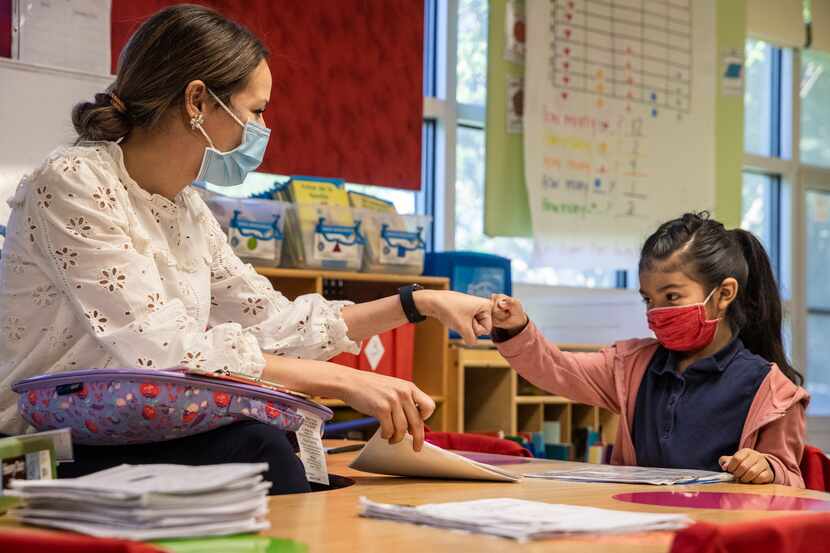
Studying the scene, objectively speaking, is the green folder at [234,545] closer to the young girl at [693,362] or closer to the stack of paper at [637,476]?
the stack of paper at [637,476]

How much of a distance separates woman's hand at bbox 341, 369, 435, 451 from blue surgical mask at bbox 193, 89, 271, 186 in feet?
1.89

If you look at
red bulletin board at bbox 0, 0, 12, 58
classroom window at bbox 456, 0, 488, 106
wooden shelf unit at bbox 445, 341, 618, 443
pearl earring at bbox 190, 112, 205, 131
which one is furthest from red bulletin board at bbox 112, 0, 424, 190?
pearl earring at bbox 190, 112, 205, 131

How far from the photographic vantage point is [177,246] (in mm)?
1846

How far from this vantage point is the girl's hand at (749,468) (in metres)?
1.76

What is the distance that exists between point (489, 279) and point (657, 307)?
1.64m

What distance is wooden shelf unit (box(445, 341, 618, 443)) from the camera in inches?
144

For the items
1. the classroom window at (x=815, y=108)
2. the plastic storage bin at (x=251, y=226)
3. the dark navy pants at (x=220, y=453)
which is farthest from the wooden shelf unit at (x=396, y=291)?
the classroom window at (x=815, y=108)

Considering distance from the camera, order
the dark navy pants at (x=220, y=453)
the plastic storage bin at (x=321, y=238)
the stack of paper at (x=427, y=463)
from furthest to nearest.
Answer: the plastic storage bin at (x=321, y=238) → the stack of paper at (x=427, y=463) → the dark navy pants at (x=220, y=453)

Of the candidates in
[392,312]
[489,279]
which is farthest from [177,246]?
[489,279]

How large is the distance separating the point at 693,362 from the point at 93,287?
50.6 inches

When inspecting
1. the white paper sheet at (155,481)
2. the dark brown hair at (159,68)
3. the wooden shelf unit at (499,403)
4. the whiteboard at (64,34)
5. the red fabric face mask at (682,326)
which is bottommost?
the wooden shelf unit at (499,403)

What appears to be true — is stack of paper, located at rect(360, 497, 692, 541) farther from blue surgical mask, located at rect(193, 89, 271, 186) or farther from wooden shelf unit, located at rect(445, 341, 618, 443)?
wooden shelf unit, located at rect(445, 341, 618, 443)

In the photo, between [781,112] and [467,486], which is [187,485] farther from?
[781,112]

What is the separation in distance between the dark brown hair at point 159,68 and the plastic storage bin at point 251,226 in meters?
1.34
